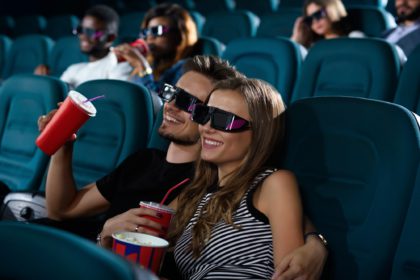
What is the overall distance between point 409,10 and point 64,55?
192 centimetres

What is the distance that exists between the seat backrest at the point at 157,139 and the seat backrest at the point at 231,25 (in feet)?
7.15

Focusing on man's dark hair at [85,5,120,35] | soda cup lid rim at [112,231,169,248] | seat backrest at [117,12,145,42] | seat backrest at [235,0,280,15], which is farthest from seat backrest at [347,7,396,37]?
soda cup lid rim at [112,231,169,248]

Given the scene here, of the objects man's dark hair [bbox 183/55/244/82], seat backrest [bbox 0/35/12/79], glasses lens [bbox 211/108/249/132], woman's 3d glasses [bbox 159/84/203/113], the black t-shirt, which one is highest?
man's dark hair [bbox 183/55/244/82]

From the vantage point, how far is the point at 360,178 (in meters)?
1.28

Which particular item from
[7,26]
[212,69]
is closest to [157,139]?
[212,69]

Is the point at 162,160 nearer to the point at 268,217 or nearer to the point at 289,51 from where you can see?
the point at 268,217

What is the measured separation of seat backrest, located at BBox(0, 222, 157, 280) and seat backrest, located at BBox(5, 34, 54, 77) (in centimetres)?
352

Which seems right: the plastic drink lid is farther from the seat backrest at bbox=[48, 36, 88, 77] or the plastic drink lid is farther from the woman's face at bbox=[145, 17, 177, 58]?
the seat backrest at bbox=[48, 36, 88, 77]

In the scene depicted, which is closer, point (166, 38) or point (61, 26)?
point (166, 38)

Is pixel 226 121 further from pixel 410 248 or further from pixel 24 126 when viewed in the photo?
pixel 24 126

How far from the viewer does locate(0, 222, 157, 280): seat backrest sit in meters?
0.54

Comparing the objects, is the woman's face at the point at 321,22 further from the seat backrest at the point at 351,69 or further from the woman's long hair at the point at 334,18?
the seat backrest at the point at 351,69

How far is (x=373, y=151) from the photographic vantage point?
128cm

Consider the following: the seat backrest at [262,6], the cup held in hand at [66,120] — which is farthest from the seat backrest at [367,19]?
the cup held in hand at [66,120]
